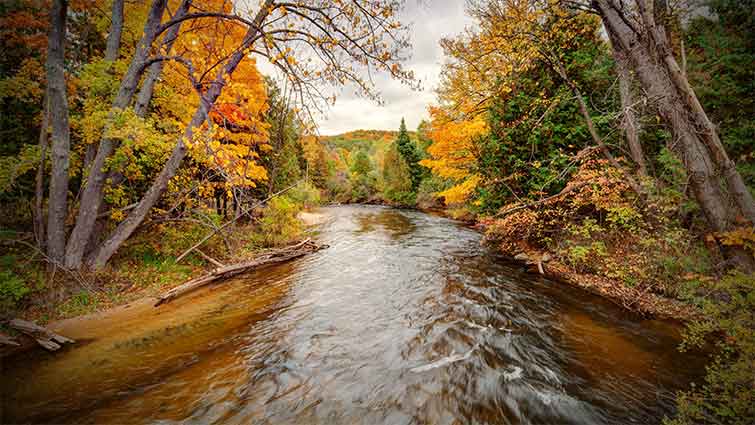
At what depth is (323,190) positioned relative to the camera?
152 feet

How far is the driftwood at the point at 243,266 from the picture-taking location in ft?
20.8

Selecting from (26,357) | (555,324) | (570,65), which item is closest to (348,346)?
(555,324)

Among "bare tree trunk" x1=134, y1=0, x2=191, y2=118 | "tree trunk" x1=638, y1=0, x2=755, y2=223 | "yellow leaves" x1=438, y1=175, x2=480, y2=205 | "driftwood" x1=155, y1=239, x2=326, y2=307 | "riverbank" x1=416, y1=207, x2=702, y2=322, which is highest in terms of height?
"bare tree trunk" x1=134, y1=0, x2=191, y2=118

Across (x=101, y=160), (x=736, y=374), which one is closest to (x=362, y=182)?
(x=101, y=160)

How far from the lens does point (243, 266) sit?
8.27 m

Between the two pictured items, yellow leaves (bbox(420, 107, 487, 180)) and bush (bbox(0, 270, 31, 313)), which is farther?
yellow leaves (bbox(420, 107, 487, 180))

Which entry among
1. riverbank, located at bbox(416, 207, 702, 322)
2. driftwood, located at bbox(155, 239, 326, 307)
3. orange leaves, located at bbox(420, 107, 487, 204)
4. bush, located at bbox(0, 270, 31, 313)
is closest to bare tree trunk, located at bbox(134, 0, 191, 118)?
bush, located at bbox(0, 270, 31, 313)

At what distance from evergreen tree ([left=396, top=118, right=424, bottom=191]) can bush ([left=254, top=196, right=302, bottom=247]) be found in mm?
22991

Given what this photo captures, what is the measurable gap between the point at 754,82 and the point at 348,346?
14.8 m

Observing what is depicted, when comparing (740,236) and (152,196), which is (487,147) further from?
(152,196)

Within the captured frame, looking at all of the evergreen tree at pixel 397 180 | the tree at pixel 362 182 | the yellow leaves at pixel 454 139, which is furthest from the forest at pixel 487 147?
the tree at pixel 362 182

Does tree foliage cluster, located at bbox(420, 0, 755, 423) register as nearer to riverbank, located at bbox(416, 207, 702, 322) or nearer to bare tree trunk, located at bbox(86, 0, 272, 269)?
riverbank, located at bbox(416, 207, 702, 322)

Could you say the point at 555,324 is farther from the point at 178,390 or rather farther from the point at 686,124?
the point at 178,390

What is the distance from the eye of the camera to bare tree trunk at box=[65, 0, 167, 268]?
238 inches
